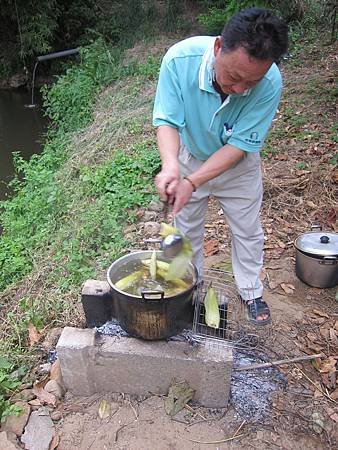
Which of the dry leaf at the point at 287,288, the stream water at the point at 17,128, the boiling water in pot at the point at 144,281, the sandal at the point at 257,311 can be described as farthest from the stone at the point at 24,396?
the stream water at the point at 17,128

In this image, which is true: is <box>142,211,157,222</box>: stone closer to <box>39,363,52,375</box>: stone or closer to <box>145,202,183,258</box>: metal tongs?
<box>39,363,52,375</box>: stone

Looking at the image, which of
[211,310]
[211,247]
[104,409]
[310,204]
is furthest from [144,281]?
[310,204]

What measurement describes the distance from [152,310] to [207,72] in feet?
4.40

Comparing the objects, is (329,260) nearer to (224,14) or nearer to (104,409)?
(104,409)

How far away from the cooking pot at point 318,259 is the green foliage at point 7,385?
235 cm

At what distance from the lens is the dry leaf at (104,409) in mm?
2682

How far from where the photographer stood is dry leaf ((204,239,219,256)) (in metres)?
4.16

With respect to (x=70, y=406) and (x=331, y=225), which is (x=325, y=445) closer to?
(x=70, y=406)

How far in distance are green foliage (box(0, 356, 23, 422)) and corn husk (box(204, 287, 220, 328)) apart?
130 cm

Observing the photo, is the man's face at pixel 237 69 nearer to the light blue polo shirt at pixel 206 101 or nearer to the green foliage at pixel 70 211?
the light blue polo shirt at pixel 206 101

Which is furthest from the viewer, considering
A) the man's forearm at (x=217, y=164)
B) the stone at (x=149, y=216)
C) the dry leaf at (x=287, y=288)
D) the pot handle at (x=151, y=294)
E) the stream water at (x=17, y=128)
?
the stream water at (x=17, y=128)

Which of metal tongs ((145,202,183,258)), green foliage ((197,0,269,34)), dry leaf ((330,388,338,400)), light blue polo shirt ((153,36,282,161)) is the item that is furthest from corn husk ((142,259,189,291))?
green foliage ((197,0,269,34))

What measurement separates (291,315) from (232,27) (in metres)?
2.26

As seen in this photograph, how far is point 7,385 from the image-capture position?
287 cm
